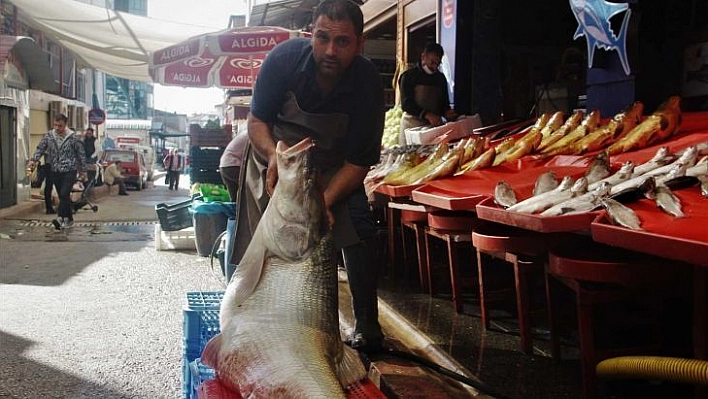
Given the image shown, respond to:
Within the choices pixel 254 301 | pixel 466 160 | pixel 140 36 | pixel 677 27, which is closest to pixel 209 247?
pixel 466 160

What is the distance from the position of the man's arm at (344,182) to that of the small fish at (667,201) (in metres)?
1.45

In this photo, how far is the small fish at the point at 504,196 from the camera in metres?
3.60

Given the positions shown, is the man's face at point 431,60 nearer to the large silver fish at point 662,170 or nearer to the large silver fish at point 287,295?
the large silver fish at point 662,170

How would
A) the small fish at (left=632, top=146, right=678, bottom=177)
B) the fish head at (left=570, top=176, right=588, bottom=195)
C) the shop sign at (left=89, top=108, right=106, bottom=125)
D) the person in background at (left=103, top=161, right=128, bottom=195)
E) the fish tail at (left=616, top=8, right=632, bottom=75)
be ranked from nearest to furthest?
the fish head at (left=570, top=176, right=588, bottom=195), the small fish at (left=632, top=146, right=678, bottom=177), the fish tail at (left=616, top=8, right=632, bottom=75), the person in background at (left=103, top=161, right=128, bottom=195), the shop sign at (left=89, top=108, right=106, bottom=125)

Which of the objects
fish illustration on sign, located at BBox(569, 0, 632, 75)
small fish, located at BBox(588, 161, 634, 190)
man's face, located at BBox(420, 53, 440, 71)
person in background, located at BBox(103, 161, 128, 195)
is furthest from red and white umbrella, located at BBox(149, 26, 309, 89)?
person in background, located at BBox(103, 161, 128, 195)

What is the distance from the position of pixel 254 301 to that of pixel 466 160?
2.95 metres

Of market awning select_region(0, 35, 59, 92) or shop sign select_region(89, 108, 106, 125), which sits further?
shop sign select_region(89, 108, 106, 125)

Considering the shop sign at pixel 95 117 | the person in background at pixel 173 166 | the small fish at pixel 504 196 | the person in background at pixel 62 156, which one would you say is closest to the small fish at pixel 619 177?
the small fish at pixel 504 196

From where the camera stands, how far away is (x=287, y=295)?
2.82m

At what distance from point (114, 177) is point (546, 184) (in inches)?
1010

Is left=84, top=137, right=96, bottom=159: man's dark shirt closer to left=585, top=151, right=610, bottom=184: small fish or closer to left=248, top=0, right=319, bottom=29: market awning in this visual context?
left=248, top=0, right=319, bottom=29: market awning

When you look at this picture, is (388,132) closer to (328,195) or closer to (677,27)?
(677,27)

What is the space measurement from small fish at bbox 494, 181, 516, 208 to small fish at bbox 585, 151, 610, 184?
41 centimetres

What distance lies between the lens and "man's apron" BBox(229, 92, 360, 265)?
376 centimetres
